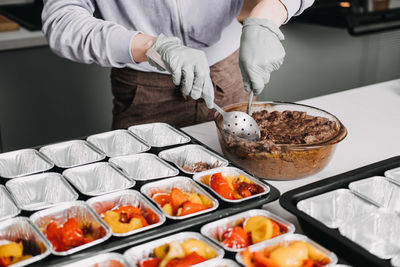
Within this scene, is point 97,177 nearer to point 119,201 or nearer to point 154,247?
point 119,201

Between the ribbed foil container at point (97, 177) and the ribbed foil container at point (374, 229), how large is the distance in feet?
1.81

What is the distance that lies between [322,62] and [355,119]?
6.29ft

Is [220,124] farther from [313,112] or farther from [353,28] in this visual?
[353,28]

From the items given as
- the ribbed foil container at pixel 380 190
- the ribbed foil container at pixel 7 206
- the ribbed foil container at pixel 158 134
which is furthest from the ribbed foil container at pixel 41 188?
the ribbed foil container at pixel 380 190

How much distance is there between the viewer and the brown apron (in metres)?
1.89

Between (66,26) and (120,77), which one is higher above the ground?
(66,26)

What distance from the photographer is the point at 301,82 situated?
3.59 metres

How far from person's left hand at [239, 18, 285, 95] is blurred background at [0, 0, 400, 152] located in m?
0.43

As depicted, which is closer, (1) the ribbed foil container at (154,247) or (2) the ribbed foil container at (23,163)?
(1) the ribbed foil container at (154,247)

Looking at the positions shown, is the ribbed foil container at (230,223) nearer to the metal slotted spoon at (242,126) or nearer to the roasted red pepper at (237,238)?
the roasted red pepper at (237,238)

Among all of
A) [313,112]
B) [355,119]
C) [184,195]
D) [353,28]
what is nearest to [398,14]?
[353,28]

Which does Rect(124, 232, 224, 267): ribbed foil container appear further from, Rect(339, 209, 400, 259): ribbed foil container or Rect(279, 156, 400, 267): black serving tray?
Rect(339, 209, 400, 259): ribbed foil container

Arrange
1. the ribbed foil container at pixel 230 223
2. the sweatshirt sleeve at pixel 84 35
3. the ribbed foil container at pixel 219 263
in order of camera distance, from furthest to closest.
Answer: the sweatshirt sleeve at pixel 84 35 < the ribbed foil container at pixel 230 223 < the ribbed foil container at pixel 219 263

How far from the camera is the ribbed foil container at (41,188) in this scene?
1161 millimetres
